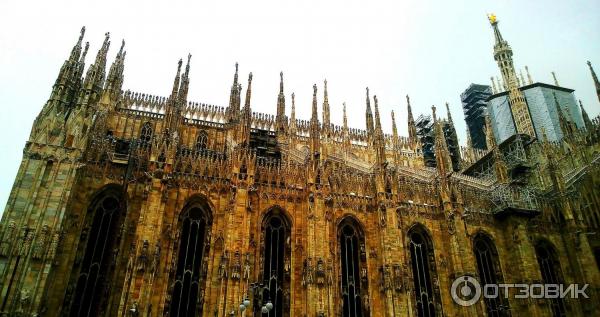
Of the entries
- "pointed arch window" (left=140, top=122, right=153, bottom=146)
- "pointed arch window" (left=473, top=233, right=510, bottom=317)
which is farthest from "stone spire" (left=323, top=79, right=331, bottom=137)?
"pointed arch window" (left=473, top=233, right=510, bottom=317)

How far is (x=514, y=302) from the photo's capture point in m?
27.2

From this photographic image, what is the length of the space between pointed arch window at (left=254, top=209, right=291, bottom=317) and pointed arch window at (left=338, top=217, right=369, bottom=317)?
343cm

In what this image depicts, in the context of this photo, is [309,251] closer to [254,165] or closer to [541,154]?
[254,165]

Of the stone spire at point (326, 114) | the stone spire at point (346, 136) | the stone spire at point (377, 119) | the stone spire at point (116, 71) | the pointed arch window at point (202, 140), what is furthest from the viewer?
the stone spire at point (346, 136)

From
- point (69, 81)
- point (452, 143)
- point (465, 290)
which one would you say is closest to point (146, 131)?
point (69, 81)

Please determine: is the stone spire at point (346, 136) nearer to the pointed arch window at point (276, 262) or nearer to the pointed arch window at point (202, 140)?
the pointed arch window at point (202, 140)

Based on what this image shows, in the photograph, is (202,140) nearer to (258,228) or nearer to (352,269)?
(258,228)

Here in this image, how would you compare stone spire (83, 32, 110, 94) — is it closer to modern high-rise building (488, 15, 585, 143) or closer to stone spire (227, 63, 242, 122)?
stone spire (227, 63, 242, 122)

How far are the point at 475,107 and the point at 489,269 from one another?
4121 centimetres

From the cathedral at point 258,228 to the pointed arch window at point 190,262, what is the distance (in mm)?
79

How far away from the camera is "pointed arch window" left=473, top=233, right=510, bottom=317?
27344mm

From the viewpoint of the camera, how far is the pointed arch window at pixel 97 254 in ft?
69.7

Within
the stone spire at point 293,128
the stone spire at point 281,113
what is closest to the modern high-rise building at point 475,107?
the stone spire at point 293,128

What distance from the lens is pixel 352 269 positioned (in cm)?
2614
